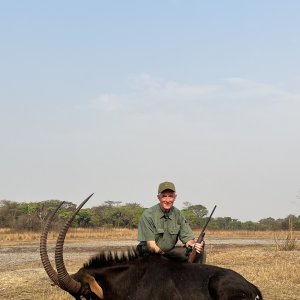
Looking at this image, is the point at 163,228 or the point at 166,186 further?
the point at 163,228

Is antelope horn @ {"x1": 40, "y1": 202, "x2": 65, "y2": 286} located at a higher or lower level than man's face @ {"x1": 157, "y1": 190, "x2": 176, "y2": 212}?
lower

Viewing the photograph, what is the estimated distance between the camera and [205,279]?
7.53m

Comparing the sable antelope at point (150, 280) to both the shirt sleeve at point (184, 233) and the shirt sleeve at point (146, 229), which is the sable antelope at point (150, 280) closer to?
the shirt sleeve at point (146, 229)

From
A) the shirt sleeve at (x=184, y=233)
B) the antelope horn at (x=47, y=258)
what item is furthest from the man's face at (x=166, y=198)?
the antelope horn at (x=47, y=258)

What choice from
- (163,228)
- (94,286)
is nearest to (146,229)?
(163,228)

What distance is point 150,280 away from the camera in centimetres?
752

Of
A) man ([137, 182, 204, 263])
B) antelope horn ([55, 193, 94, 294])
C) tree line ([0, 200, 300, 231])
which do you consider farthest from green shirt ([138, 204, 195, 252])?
tree line ([0, 200, 300, 231])

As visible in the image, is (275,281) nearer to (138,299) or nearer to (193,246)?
(193,246)

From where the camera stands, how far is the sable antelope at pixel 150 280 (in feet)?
23.9

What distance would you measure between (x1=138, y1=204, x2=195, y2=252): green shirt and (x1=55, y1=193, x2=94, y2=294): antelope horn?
1.97 meters

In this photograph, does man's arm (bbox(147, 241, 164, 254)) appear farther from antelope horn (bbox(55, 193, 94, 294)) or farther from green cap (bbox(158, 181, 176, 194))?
antelope horn (bbox(55, 193, 94, 294))

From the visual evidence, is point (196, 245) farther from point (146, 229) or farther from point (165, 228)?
point (146, 229)

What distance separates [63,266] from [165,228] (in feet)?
8.12

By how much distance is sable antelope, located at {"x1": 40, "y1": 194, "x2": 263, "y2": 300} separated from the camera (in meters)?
7.28
